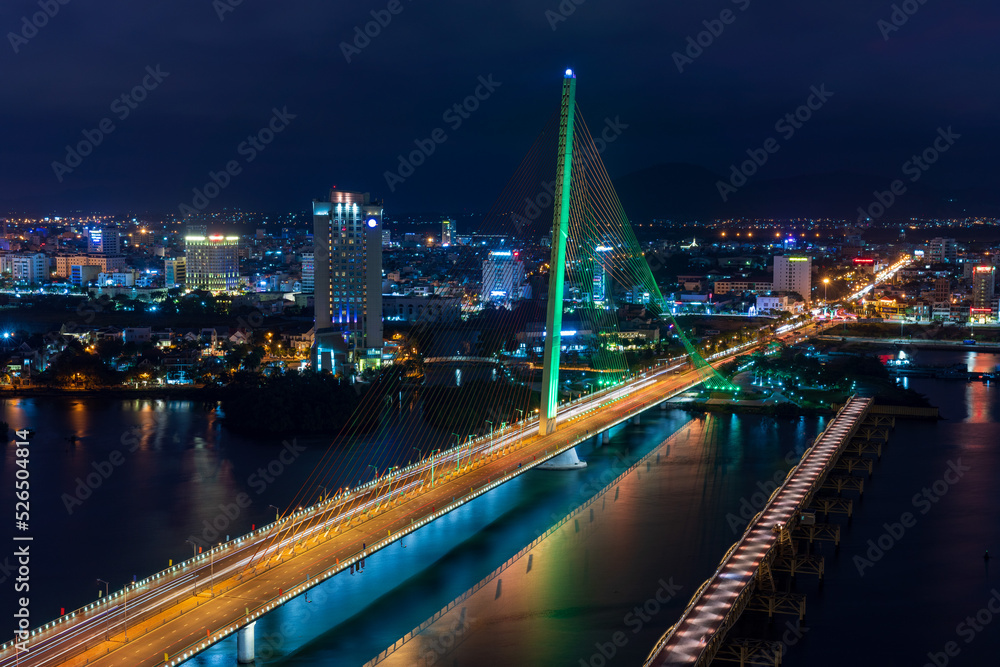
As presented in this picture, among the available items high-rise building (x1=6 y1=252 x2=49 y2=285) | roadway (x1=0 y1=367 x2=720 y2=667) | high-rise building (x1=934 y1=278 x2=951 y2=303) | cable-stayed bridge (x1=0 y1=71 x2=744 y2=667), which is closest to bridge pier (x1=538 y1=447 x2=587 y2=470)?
cable-stayed bridge (x1=0 y1=71 x2=744 y2=667)

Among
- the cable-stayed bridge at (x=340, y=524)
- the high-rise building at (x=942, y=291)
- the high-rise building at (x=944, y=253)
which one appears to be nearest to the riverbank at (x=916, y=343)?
the high-rise building at (x=942, y=291)

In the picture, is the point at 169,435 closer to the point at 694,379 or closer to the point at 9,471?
the point at 9,471

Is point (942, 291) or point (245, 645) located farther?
point (942, 291)

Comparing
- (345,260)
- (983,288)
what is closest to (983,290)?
(983,288)

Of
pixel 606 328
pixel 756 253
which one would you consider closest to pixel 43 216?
pixel 756 253

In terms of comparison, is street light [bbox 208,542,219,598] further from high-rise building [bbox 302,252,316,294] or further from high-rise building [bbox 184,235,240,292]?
high-rise building [bbox 184,235,240,292]

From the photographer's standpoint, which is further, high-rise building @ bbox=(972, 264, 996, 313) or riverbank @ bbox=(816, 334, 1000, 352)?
high-rise building @ bbox=(972, 264, 996, 313)

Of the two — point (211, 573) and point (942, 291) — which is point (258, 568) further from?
point (942, 291)

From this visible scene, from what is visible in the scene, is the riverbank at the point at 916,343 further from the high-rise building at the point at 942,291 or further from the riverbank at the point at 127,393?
the riverbank at the point at 127,393
